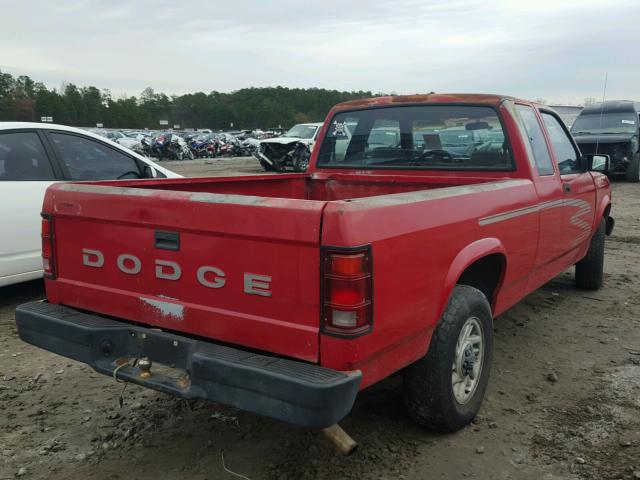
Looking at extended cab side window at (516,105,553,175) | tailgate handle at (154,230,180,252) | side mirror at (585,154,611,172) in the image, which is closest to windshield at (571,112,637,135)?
side mirror at (585,154,611,172)

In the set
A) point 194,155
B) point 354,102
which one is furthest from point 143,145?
point 354,102

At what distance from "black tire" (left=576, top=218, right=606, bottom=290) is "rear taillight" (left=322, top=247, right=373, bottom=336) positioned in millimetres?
4112

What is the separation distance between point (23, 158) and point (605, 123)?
15.4 meters

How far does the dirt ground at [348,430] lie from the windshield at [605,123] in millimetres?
13237

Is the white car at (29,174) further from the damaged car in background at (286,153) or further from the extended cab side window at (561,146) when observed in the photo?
the damaged car in background at (286,153)

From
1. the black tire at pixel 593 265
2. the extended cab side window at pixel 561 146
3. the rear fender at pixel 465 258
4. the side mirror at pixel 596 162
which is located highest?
the extended cab side window at pixel 561 146

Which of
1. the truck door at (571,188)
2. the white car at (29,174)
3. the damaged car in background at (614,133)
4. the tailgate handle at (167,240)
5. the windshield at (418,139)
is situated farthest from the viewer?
the damaged car in background at (614,133)

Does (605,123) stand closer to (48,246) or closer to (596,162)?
(596,162)

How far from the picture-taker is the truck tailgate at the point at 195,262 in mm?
2297

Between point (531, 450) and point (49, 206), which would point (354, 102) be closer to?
point (49, 206)

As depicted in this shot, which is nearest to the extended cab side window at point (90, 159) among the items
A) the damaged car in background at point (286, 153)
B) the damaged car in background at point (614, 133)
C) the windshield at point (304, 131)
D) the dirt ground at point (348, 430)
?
the dirt ground at point (348, 430)

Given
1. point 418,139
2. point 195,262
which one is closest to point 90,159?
point 418,139

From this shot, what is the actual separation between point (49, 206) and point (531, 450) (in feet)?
9.14

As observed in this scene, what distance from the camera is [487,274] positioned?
3.51 m
